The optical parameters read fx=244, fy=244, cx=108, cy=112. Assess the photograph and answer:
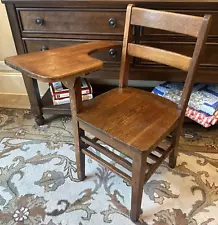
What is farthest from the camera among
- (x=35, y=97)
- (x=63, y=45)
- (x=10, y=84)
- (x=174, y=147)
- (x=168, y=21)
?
(x=10, y=84)

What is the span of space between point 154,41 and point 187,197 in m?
0.86

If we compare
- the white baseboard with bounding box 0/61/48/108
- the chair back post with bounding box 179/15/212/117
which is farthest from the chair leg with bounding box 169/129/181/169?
the white baseboard with bounding box 0/61/48/108

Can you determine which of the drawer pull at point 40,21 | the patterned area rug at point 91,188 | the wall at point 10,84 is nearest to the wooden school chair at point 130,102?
the patterned area rug at point 91,188

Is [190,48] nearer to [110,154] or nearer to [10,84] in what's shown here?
[110,154]

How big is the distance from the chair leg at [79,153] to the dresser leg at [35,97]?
59 centimetres

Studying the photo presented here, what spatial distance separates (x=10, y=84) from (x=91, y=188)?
4.39 ft

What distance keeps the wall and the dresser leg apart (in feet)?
1.10

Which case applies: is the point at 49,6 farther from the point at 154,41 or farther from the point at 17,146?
the point at 17,146

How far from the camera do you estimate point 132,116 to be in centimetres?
113

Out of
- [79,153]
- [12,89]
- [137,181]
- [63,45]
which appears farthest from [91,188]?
[12,89]

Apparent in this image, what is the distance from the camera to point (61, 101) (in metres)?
1.75

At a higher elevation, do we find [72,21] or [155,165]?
[72,21]

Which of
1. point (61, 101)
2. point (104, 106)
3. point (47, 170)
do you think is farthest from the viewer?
point (61, 101)

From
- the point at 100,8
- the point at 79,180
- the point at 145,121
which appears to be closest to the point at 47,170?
the point at 79,180
